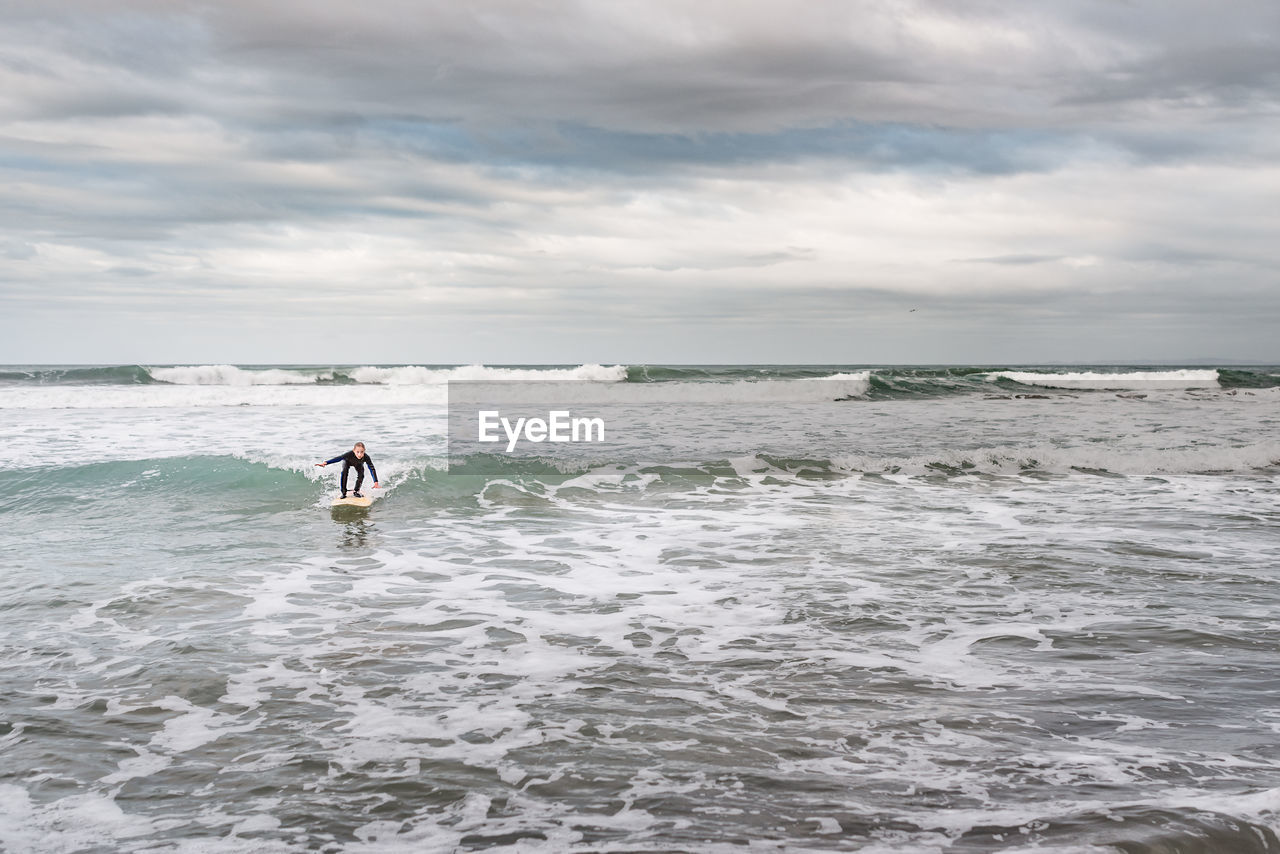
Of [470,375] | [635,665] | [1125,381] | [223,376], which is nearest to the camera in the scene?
[635,665]

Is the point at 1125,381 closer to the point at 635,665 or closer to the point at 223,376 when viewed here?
the point at 223,376

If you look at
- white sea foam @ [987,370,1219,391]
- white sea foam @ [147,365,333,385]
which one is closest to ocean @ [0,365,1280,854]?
white sea foam @ [147,365,333,385]

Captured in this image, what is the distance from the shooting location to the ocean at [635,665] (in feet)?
12.7

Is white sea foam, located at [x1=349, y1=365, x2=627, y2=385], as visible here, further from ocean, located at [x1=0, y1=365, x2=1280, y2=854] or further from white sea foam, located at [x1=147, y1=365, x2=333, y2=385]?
ocean, located at [x1=0, y1=365, x2=1280, y2=854]

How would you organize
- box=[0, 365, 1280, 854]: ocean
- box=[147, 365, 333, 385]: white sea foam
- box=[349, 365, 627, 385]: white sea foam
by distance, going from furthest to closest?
box=[349, 365, 627, 385]: white sea foam
box=[147, 365, 333, 385]: white sea foam
box=[0, 365, 1280, 854]: ocean

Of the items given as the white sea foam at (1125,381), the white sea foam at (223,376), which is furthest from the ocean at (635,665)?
the white sea foam at (1125,381)

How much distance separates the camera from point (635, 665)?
6125 millimetres

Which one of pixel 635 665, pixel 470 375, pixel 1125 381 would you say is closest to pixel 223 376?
pixel 470 375

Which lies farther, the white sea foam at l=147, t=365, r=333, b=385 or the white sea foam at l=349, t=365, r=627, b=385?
the white sea foam at l=349, t=365, r=627, b=385

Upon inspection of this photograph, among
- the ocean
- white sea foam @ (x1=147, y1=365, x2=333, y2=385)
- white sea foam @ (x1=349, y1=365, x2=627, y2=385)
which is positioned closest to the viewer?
the ocean

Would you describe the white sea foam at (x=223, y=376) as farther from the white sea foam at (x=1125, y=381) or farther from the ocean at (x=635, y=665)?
the white sea foam at (x=1125, y=381)

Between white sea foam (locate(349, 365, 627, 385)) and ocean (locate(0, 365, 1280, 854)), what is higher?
white sea foam (locate(349, 365, 627, 385))

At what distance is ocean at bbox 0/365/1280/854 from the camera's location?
3873mm

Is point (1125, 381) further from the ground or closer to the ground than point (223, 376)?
further from the ground
